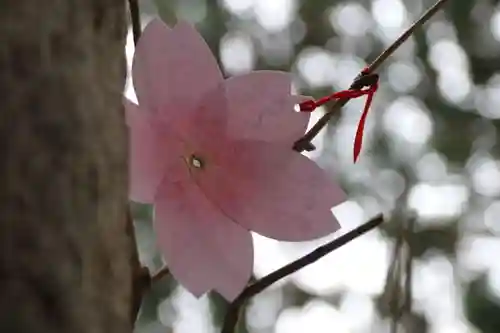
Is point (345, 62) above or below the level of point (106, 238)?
below

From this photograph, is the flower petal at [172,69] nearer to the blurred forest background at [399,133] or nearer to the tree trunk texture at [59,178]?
the tree trunk texture at [59,178]

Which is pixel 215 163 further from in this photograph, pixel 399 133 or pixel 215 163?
pixel 399 133

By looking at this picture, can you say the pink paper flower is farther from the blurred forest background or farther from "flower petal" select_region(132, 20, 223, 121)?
the blurred forest background

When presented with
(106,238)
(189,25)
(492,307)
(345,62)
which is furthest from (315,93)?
(106,238)

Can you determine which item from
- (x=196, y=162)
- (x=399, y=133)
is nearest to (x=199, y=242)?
(x=196, y=162)

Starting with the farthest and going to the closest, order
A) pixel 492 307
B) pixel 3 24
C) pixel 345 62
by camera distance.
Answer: pixel 345 62 → pixel 492 307 → pixel 3 24

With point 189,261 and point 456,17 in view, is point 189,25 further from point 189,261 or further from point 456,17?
point 456,17

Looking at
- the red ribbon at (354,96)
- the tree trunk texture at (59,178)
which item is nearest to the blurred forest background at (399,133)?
the red ribbon at (354,96)
